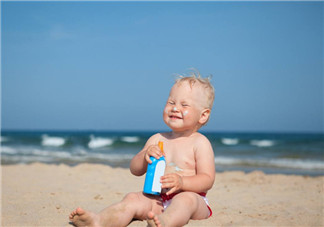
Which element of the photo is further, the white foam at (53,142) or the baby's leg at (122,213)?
Answer: the white foam at (53,142)

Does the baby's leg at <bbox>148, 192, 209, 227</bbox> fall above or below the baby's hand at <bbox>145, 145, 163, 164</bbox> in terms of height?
below

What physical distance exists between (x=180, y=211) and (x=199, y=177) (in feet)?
1.18

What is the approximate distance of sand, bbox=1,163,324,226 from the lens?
3604mm

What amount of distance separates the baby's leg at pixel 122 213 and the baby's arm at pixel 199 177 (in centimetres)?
33

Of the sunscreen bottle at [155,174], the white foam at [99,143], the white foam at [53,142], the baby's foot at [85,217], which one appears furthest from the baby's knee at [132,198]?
the white foam at [53,142]

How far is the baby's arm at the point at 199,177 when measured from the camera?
9.11ft

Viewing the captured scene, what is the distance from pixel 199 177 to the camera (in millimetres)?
2957

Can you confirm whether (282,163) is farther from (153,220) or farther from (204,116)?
(153,220)

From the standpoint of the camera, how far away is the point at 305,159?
42.2 ft

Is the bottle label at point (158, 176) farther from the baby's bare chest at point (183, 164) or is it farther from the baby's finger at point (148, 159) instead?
the baby's bare chest at point (183, 164)

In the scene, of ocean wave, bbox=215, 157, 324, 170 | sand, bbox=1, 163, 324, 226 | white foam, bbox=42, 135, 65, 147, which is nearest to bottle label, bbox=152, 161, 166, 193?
sand, bbox=1, 163, 324, 226

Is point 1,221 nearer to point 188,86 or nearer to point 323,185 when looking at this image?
point 188,86

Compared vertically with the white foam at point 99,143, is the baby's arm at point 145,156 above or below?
above

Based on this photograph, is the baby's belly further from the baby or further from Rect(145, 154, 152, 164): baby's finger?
Rect(145, 154, 152, 164): baby's finger
